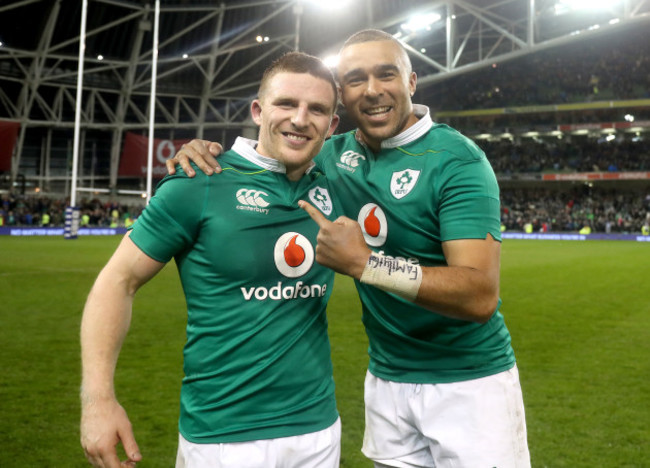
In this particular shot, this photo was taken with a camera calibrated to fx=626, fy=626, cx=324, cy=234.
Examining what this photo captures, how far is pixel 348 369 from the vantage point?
6.43 meters

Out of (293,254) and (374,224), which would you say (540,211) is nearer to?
(374,224)

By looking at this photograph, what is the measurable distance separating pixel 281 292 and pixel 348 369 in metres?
4.43

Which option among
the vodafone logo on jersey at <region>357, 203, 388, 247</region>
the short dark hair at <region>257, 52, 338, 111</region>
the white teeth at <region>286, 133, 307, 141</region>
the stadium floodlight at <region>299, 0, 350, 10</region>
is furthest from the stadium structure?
the white teeth at <region>286, 133, 307, 141</region>

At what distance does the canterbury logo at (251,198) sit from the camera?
2.19m

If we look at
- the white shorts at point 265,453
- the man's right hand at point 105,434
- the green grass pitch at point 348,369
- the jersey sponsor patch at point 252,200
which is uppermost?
the jersey sponsor patch at point 252,200

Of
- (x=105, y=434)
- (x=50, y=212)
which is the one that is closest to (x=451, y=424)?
(x=105, y=434)

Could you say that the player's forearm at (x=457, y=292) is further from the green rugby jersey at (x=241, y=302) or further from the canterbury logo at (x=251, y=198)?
the canterbury logo at (x=251, y=198)

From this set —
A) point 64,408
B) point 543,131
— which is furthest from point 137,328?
point 543,131

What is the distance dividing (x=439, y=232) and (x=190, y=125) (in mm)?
37413

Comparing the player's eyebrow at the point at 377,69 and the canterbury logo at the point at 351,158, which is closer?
the player's eyebrow at the point at 377,69

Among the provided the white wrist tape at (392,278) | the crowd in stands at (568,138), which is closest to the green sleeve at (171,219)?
the white wrist tape at (392,278)

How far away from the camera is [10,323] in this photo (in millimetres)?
8500

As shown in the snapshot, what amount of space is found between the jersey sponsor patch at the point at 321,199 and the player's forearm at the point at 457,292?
0.52 meters

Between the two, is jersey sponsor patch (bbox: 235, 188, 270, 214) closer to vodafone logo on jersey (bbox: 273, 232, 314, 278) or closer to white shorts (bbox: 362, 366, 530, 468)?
vodafone logo on jersey (bbox: 273, 232, 314, 278)
